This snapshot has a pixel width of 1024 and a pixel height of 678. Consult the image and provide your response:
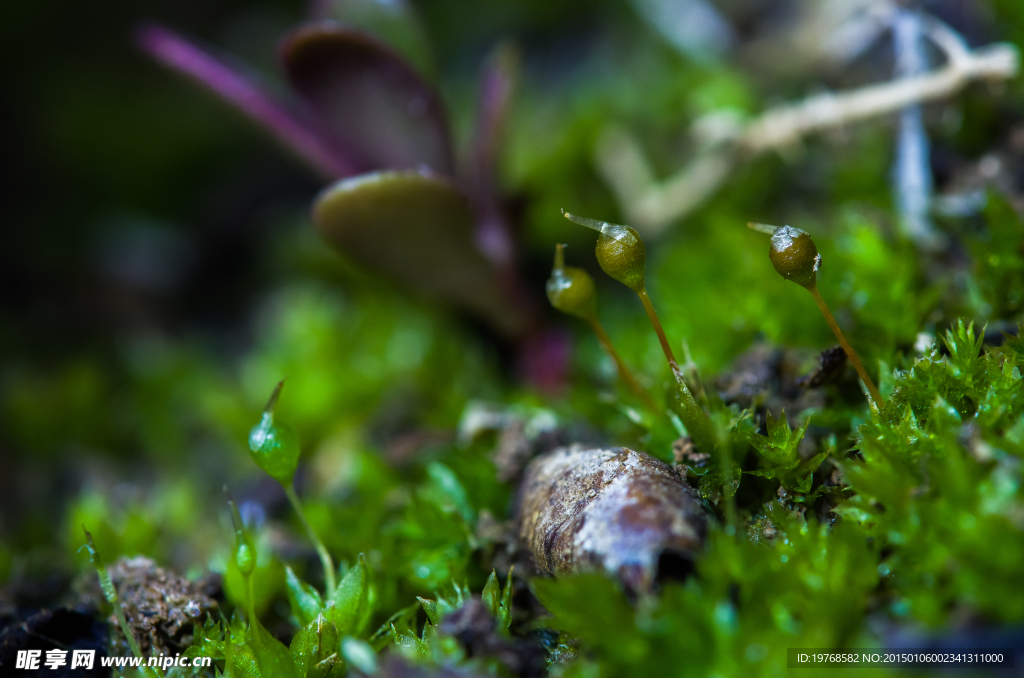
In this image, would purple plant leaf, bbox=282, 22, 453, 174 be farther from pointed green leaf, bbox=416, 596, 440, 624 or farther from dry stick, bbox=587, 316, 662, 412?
pointed green leaf, bbox=416, 596, 440, 624

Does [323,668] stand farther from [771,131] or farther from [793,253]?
[771,131]

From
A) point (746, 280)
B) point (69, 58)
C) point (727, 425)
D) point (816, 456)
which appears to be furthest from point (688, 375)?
point (69, 58)

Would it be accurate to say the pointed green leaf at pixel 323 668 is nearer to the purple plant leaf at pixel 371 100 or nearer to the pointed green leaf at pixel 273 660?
the pointed green leaf at pixel 273 660

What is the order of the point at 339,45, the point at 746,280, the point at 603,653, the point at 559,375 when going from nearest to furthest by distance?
the point at 603,653 < the point at 339,45 < the point at 746,280 < the point at 559,375

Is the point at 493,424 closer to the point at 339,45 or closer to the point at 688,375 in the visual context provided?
the point at 688,375

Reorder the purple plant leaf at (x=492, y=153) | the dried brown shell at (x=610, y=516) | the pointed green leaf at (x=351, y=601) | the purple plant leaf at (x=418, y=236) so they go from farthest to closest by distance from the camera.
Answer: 1. the purple plant leaf at (x=492, y=153)
2. the purple plant leaf at (x=418, y=236)
3. the pointed green leaf at (x=351, y=601)
4. the dried brown shell at (x=610, y=516)

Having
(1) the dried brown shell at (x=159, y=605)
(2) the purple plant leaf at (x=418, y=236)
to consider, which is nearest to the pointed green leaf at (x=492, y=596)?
(1) the dried brown shell at (x=159, y=605)

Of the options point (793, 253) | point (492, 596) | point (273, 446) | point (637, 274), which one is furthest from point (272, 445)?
point (793, 253)
